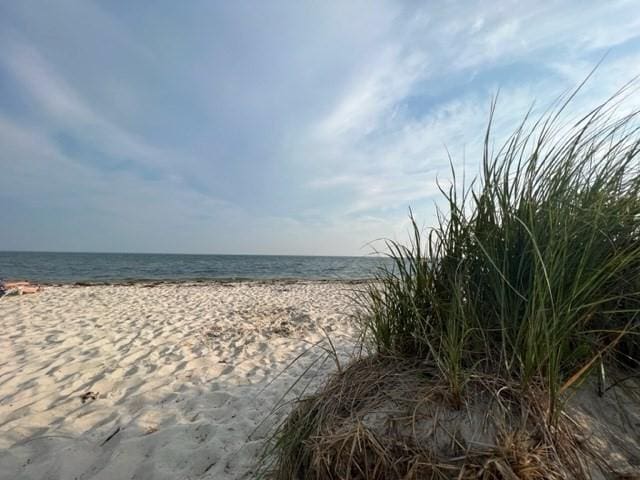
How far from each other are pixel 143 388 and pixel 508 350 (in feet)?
11.2

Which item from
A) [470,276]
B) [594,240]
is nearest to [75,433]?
[470,276]

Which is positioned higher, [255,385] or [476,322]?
[476,322]

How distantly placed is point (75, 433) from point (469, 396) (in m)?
2.85

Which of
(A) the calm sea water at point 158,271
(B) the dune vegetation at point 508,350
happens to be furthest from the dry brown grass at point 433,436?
(A) the calm sea water at point 158,271

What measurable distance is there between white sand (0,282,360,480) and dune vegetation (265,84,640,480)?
775 millimetres

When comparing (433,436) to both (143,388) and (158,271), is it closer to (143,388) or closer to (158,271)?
(143,388)

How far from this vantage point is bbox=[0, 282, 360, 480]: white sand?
2.26 meters

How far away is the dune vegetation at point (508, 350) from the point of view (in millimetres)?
1281

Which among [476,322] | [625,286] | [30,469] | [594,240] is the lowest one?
[30,469]

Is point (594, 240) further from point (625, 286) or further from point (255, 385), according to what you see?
point (255, 385)

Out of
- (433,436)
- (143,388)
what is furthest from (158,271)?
(433,436)

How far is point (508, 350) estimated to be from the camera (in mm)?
1540

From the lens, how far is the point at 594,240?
1.59m

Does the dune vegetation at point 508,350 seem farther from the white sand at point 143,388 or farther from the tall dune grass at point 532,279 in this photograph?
the white sand at point 143,388
